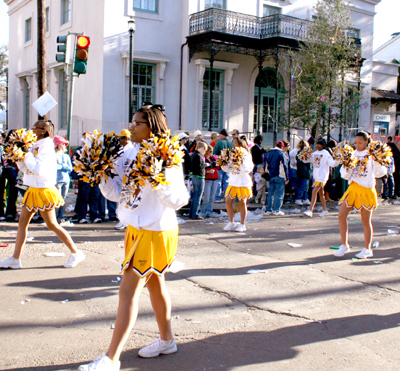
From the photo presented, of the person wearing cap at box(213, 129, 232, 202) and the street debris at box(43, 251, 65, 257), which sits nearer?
the street debris at box(43, 251, 65, 257)

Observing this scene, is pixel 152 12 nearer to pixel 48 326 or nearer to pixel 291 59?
pixel 291 59

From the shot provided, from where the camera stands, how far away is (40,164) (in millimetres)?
5820

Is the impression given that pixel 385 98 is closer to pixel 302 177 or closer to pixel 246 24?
pixel 246 24

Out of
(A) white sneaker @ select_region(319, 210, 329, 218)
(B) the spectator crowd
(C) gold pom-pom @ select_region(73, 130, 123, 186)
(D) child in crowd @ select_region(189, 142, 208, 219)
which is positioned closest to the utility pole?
(B) the spectator crowd

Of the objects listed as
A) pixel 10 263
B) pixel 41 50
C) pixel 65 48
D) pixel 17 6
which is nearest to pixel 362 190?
pixel 10 263

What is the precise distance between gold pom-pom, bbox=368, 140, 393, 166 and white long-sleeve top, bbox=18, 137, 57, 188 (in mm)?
4637

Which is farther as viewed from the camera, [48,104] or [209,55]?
[209,55]

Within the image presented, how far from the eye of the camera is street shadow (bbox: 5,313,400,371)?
138 inches

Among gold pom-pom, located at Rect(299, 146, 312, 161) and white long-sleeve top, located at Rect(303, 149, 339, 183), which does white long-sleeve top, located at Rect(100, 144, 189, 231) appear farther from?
gold pom-pom, located at Rect(299, 146, 312, 161)

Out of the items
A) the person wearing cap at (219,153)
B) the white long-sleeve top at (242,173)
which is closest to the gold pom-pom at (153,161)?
the white long-sleeve top at (242,173)

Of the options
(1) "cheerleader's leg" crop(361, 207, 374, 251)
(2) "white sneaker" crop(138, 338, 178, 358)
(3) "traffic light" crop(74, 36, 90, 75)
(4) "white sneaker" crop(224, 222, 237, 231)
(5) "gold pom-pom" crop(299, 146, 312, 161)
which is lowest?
(2) "white sneaker" crop(138, 338, 178, 358)

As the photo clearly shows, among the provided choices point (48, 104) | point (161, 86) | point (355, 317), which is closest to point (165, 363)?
point (355, 317)

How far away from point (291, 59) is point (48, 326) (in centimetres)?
1801

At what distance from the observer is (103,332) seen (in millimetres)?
4070
